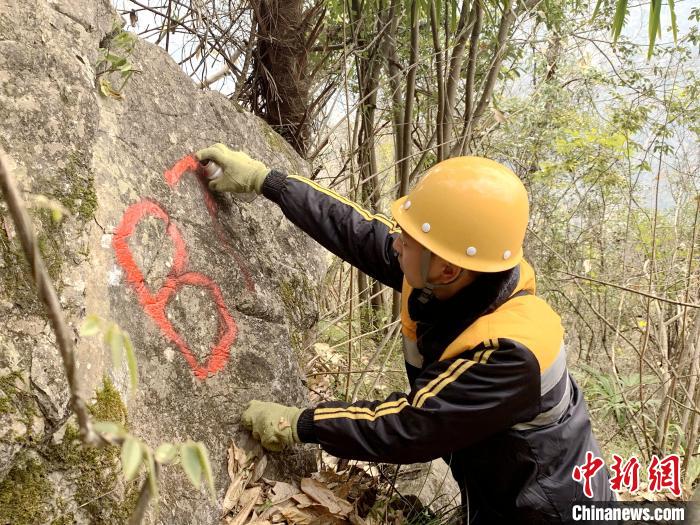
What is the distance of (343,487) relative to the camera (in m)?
2.44

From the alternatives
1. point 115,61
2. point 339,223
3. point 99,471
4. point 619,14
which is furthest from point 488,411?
point 115,61

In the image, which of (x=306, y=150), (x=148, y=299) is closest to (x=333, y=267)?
(x=306, y=150)

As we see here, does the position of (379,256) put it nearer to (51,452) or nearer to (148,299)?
(148,299)

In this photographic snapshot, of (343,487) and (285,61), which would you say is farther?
(285,61)

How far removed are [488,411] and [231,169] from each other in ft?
4.84

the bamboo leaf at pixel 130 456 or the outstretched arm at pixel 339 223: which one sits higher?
the outstretched arm at pixel 339 223

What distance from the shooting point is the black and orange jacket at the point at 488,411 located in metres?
1.87

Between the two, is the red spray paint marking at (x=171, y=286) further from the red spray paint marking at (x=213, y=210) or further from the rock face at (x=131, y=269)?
the red spray paint marking at (x=213, y=210)

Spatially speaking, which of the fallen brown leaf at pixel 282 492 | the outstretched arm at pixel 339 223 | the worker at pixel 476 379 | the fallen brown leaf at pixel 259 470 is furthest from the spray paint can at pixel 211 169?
the fallen brown leaf at pixel 282 492

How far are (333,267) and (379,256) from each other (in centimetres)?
217

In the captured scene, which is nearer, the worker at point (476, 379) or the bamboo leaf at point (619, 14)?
the worker at point (476, 379)

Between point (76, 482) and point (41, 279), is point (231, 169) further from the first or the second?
point (41, 279)

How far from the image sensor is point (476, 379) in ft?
6.11

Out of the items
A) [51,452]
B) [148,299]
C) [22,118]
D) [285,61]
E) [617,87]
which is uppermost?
[617,87]
